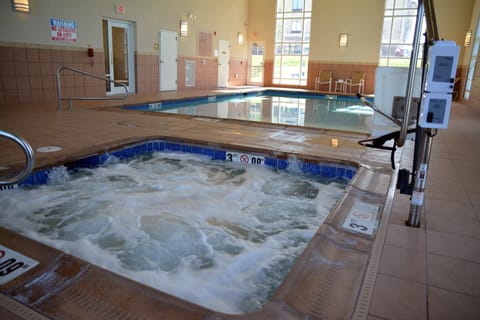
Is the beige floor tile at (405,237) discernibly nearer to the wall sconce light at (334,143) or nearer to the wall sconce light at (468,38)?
the wall sconce light at (334,143)

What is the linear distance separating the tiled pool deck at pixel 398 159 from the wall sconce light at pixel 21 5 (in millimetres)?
1620

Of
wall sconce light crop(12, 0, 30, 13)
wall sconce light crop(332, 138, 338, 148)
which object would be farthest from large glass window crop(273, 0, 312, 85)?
wall sconce light crop(332, 138, 338, 148)

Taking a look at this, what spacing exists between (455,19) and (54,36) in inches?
430

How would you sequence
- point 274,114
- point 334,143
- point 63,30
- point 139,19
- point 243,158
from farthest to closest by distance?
point 139,19 < point 274,114 < point 63,30 < point 334,143 < point 243,158

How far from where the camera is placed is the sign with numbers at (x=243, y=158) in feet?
12.0

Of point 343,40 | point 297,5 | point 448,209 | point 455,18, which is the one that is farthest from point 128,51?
point 455,18

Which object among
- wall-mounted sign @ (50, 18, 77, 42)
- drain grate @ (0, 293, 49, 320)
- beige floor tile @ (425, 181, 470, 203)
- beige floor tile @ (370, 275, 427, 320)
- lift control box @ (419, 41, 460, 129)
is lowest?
drain grate @ (0, 293, 49, 320)

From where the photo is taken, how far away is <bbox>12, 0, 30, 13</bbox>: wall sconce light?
5.92 meters

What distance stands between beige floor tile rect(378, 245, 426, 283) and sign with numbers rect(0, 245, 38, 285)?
1475 mm

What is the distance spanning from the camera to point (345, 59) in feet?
41.0

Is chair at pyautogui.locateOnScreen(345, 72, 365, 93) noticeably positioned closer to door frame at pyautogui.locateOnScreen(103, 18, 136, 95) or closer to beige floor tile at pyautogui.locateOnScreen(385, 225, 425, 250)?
door frame at pyautogui.locateOnScreen(103, 18, 136, 95)

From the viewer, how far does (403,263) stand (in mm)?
1563

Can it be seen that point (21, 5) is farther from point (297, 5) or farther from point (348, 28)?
point (348, 28)

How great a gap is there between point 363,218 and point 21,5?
652 cm
